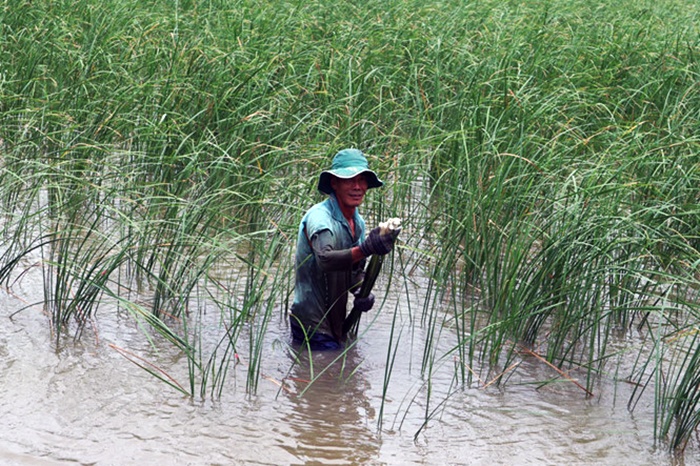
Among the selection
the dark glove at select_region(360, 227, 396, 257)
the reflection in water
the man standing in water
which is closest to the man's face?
the man standing in water

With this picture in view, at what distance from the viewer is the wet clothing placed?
448 centimetres

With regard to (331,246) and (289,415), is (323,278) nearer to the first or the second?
(331,246)

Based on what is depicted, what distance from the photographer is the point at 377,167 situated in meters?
5.73

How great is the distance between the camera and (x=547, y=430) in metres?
4.07

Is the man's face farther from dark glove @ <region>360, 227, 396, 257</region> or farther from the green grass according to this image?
dark glove @ <region>360, 227, 396, 257</region>

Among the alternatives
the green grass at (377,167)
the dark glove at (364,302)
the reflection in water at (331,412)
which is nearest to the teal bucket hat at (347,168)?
the green grass at (377,167)

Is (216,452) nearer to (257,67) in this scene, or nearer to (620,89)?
(257,67)

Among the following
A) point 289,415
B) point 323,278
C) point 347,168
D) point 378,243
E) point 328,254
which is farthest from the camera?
point 323,278

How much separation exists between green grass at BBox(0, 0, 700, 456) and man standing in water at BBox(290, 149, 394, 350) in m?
0.16

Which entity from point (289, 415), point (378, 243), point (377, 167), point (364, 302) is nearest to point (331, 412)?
point (289, 415)

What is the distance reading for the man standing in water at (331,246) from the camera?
443cm

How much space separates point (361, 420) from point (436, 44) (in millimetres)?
4170

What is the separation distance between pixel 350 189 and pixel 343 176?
11 cm

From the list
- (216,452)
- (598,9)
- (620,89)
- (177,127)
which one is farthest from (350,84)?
(598,9)
